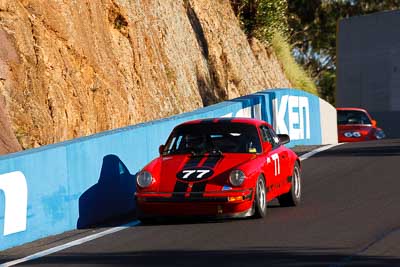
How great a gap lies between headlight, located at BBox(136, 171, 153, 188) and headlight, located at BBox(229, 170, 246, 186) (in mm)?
1032

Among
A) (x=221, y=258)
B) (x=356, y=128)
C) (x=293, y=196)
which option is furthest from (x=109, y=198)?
(x=356, y=128)

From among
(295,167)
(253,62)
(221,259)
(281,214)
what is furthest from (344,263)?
(253,62)

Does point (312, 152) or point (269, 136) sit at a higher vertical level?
point (269, 136)

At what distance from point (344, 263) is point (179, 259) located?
1.70 m

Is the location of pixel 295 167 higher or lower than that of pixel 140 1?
lower

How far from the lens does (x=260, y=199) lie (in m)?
14.8

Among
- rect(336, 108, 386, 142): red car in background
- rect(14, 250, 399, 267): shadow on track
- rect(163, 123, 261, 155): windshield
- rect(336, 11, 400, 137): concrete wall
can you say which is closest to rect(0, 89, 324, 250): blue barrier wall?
rect(163, 123, 261, 155): windshield

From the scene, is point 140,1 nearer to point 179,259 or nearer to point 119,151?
point 119,151

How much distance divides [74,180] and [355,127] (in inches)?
865

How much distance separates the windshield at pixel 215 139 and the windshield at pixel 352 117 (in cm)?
2082

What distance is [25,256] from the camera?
1235 centimetres

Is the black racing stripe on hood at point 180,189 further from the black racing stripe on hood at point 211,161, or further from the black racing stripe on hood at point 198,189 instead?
the black racing stripe on hood at point 211,161

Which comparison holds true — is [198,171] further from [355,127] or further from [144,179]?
[355,127]

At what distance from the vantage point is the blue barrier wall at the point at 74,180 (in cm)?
1327
